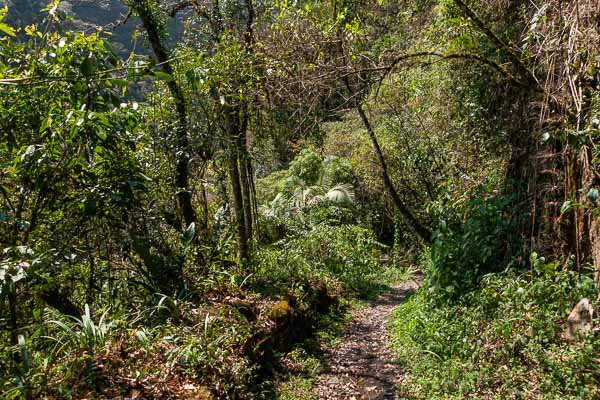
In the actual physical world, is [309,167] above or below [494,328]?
above

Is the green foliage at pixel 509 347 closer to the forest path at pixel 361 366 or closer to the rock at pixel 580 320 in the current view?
the rock at pixel 580 320

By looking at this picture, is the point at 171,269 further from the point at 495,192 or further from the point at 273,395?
the point at 495,192

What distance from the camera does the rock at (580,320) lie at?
4.43m

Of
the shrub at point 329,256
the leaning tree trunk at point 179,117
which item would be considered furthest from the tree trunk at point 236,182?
the leaning tree trunk at point 179,117

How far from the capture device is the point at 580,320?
14.9ft

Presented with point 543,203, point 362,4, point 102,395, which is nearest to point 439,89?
point 362,4

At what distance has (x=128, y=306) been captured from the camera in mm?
5555

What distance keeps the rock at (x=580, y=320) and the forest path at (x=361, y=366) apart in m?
2.08

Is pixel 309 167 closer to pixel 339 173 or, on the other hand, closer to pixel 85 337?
pixel 339 173

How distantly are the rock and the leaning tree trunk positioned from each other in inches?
209

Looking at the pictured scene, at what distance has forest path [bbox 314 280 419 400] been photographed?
5840 mm

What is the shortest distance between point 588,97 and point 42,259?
5.52 meters

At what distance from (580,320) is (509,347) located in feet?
2.39

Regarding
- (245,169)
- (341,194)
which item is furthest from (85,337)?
(341,194)
